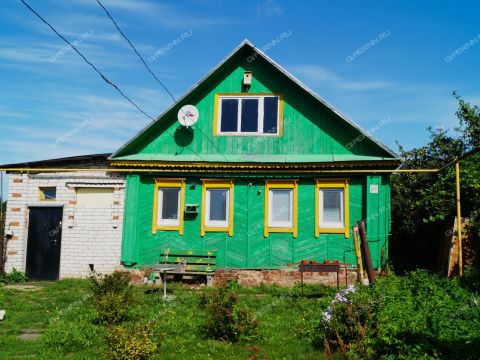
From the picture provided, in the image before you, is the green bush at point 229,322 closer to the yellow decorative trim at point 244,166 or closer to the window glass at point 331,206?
the yellow decorative trim at point 244,166

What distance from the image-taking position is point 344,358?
19.1ft

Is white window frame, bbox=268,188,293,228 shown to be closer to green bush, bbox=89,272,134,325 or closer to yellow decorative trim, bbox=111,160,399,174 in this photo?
yellow decorative trim, bbox=111,160,399,174

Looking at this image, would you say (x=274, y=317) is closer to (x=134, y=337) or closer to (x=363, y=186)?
(x=134, y=337)

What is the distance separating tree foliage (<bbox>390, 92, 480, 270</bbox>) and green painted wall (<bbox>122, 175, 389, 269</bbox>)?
1685 millimetres

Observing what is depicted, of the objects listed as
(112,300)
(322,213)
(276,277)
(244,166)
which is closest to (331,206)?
(322,213)

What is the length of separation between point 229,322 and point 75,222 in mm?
8620

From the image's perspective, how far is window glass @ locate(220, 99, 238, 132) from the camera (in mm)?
14258

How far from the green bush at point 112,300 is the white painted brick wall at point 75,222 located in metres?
5.29


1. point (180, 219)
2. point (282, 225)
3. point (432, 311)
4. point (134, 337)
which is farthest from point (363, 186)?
point (134, 337)

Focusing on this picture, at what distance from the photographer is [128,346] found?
227 inches

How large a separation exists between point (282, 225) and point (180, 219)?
3.15m

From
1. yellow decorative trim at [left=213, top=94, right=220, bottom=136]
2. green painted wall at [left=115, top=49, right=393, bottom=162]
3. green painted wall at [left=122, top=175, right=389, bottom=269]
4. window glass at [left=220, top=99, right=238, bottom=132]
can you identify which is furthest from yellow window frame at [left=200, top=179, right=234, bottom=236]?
window glass at [left=220, top=99, right=238, bottom=132]

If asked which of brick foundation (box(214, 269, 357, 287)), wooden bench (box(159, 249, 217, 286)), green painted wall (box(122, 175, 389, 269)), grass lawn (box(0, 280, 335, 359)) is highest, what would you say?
green painted wall (box(122, 175, 389, 269))

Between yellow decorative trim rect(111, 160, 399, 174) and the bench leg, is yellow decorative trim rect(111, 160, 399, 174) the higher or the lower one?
the higher one
